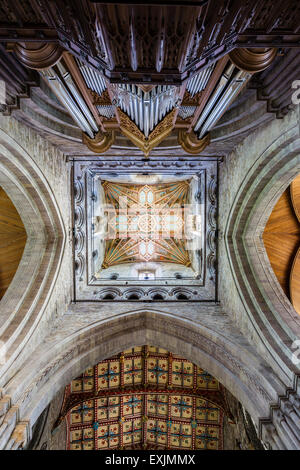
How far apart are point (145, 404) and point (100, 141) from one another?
9.34 m

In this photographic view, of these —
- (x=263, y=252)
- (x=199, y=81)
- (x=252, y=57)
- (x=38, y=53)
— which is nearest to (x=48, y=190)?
(x=38, y=53)

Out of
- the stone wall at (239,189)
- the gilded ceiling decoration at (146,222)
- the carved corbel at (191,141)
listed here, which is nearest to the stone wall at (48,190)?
the gilded ceiling decoration at (146,222)

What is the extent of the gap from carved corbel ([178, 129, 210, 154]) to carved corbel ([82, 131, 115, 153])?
1905 mm

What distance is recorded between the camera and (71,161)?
8742mm

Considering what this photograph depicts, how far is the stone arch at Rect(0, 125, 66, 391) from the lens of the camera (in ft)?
19.7

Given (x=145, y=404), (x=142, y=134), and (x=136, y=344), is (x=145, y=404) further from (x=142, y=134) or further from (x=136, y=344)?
(x=142, y=134)

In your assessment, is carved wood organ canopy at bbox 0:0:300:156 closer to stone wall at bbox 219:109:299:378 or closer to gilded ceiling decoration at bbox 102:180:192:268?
stone wall at bbox 219:109:299:378

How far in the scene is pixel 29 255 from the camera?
26.4 feet

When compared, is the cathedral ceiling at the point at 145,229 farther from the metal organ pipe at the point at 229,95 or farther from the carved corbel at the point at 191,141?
the metal organ pipe at the point at 229,95

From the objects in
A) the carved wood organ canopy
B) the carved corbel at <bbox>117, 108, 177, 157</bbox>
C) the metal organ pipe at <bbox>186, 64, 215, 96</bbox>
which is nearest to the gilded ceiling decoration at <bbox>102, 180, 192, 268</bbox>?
the carved corbel at <bbox>117, 108, 177, 157</bbox>
